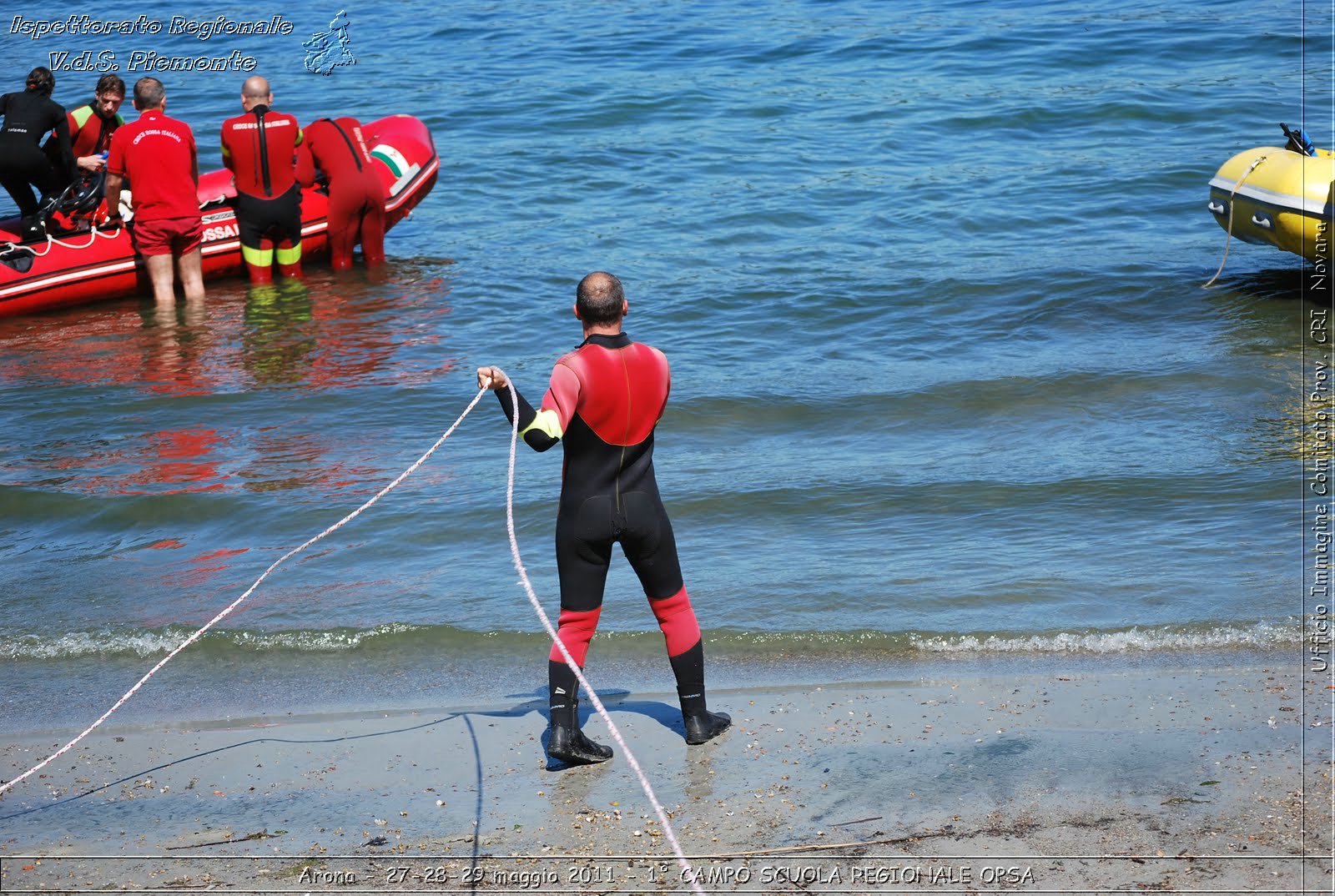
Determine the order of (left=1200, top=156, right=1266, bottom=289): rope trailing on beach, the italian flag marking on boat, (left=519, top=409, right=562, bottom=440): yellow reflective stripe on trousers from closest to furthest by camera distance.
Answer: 1. (left=519, top=409, right=562, bottom=440): yellow reflective stripe on trousers
2. (left=1200, top=156, right=1266, bottom=289): rope trailing on beach
3. the italian flag marking on boat

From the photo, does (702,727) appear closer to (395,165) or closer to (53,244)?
(53,244)

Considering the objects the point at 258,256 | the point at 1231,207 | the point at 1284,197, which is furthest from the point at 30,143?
the point at 1284,197

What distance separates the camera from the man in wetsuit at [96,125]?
10625 mm

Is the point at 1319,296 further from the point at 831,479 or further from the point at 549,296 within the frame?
the point at 549,296

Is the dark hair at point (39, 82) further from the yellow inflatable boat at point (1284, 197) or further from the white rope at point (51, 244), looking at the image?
the yellow inflatable boat at point (1284, 197)

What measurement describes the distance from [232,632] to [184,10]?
20.6 m

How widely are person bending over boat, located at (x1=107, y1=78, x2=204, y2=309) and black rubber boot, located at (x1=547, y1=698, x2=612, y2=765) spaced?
7317 millimetres

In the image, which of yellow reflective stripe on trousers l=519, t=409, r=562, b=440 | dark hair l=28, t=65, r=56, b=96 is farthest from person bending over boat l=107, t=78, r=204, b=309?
yellow reflective stripe on trousers l=519, t=409, r=562, b=440

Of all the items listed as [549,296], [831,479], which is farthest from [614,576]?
[549,296]

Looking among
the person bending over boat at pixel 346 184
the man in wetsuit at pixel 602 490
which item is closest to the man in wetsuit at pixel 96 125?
the person bending over boat at pixel 346 184

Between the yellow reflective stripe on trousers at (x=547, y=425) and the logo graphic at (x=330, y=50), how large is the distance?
664 inches

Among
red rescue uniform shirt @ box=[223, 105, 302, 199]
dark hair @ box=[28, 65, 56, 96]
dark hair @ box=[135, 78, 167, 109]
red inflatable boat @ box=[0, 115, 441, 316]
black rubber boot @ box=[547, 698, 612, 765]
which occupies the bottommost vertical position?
black rubber boot @ box=[547, 698, 612, 765]

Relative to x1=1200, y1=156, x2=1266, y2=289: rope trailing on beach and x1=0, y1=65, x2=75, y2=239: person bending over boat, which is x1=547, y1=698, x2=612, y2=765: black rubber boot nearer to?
x1=1200, y1=156, x2=1266, y2=289: rope trailing on beach

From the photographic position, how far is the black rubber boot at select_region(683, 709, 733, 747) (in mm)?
4754
